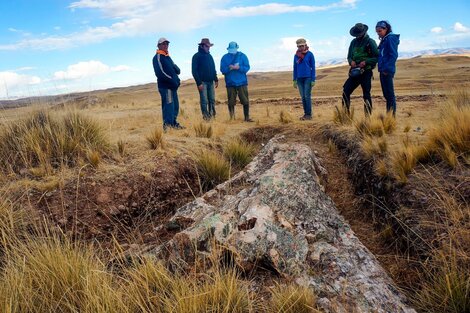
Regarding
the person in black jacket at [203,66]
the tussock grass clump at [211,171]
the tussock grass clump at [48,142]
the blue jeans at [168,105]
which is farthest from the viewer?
the person in black jacket at [203,66]

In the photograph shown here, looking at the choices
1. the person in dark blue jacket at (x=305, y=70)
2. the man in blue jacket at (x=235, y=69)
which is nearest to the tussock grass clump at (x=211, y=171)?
the person in dark blue jacket at (x=305, y=70)

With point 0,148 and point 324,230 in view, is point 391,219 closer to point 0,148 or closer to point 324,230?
point 324,230

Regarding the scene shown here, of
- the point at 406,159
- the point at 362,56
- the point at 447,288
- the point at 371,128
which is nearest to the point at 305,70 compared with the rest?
the point at 362,56

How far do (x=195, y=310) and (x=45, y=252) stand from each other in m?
1.30

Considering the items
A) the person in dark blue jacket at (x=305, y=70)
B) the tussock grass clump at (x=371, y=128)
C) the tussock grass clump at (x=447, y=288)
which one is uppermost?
the person in dark blue jacket at (x=305, y=70)

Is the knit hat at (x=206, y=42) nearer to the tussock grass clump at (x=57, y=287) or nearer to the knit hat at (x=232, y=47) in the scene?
the knit hat at (x=232, y=47)

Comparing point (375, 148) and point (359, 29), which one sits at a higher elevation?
point (359, 29)

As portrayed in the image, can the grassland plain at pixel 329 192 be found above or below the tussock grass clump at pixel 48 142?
below

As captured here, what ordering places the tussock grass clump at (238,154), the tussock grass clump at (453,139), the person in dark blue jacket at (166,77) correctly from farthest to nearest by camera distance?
the person in dark blue jacket at (166,77) < the tussock grass clump at (238,154) < the tussock grass clump at (453,139)

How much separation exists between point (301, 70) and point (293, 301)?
6.95 metres

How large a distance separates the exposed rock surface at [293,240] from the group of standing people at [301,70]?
11.5ft

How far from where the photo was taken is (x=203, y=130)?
296 inches

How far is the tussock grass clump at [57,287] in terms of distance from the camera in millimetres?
2193

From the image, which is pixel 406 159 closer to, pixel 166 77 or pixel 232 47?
pixel 166 77
